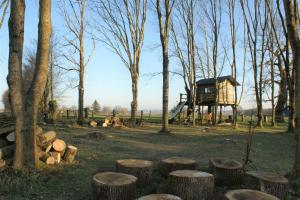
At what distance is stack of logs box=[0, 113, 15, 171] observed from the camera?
23.1 ft

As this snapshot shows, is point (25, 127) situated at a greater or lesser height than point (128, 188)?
greater

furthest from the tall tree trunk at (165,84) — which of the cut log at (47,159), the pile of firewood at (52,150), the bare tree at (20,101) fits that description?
the bare tree at (20,101)

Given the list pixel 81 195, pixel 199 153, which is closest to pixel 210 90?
pixel 199 153

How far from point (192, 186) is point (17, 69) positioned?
4.63 meters

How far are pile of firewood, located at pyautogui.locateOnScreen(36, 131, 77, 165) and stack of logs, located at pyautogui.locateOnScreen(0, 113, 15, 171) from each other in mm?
606

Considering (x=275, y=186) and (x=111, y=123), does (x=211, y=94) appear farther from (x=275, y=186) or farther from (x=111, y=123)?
(x=275, y=186)

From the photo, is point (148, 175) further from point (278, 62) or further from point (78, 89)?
point (278, 62)

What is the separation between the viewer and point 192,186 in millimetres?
5367

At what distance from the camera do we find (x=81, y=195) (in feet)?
19.6

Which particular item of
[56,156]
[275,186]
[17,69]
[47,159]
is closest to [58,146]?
[56,156]

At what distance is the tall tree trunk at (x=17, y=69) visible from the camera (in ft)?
23.0

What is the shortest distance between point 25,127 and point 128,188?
3.16 meters

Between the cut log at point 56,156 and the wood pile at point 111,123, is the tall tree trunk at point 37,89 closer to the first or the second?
the cut log at point 56,156

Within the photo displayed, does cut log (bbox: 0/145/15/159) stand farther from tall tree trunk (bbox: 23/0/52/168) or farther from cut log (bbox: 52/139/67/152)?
cut log (bbox: 52/139/67/152)
